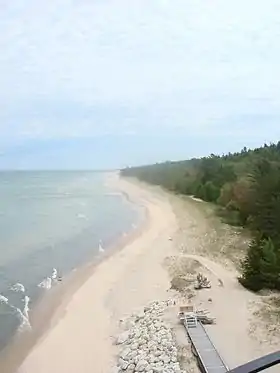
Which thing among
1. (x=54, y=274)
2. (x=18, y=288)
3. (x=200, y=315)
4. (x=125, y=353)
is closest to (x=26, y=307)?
(x=18, y=288)

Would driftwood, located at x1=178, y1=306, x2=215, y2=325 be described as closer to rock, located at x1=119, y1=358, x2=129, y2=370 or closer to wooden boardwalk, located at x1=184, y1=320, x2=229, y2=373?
wooden boardwalk, located at x1=184, y1=320, x2=229, y2=373

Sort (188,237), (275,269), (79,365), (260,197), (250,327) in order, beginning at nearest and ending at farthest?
(79,365) → (250,327) → (275,269) → (260,197) → (188,237)

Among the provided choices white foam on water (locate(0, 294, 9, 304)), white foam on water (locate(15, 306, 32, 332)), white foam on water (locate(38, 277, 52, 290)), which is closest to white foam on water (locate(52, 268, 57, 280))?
white foam on water (locate(38, 277, 52, 290))

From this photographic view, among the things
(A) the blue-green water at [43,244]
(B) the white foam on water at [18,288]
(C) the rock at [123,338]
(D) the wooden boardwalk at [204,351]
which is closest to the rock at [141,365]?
(D) the wooden boardwalk at [204,351]

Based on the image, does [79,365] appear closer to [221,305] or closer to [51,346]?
[51,346]

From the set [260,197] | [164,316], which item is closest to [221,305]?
[164,316]

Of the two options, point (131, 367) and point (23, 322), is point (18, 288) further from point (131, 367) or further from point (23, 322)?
point (131, 367)

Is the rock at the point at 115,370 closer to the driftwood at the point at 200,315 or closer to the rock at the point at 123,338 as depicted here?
the rock at the point at 123,338
